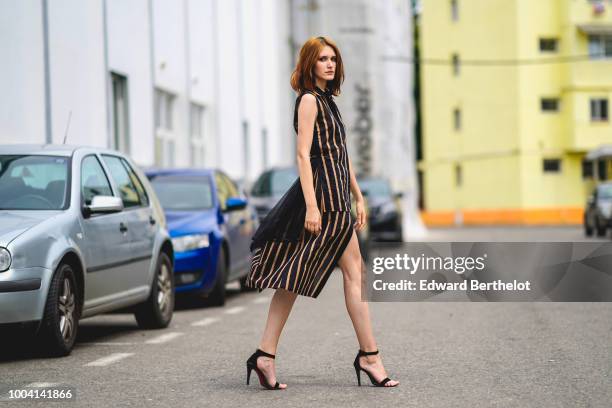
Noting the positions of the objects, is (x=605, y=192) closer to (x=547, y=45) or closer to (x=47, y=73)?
(x=47, y=73)

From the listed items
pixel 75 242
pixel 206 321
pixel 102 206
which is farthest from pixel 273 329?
pixel 206 321

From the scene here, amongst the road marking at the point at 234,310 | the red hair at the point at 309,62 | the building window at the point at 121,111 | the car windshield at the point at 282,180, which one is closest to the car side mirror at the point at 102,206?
the red hair at the point at 309,62

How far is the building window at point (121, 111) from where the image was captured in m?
21.0

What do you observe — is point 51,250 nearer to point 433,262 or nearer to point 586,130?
point 433,262

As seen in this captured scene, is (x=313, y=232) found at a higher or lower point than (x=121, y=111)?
lower

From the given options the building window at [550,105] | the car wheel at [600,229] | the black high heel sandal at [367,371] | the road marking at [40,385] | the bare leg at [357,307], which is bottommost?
the car wheel at [600,229]

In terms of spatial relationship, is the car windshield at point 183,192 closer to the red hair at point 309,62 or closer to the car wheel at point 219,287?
the car wheel at point 219,287

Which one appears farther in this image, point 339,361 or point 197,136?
point 197,136

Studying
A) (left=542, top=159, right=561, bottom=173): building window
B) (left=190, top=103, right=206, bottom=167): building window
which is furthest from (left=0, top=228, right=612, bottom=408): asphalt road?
(left=542, top=159, right=561, bottom=173): building window

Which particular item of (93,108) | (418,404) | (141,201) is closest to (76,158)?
(141,201)

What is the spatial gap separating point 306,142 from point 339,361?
206 centimetres

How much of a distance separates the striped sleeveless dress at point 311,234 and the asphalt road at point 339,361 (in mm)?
635

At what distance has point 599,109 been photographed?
206ft

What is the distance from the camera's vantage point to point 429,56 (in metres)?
64.2
